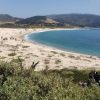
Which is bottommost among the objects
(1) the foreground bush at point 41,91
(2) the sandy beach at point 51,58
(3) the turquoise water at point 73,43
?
(3) the turquoise water at point 73,43

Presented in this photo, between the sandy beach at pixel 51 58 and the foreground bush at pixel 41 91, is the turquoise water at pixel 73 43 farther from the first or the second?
the foreground bush at pixel 41 91

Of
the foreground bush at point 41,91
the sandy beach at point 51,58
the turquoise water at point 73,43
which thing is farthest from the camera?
the turquoise water at point 73,43

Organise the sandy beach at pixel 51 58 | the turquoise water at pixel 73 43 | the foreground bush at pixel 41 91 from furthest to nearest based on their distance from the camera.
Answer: the turquoise water at pixel 73 43
the sandy beach at pixel 51 58
the foreground bush at pixel 41 91

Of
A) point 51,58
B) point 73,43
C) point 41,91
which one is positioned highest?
point 41,91

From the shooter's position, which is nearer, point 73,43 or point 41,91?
point 41,91

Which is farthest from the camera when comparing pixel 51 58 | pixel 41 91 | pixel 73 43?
pixel 73 43

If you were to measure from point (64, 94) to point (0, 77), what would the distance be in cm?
416

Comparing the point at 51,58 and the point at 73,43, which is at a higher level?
the point at 51,58

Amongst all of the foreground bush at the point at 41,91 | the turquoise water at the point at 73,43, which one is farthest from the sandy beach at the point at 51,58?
the foreground bush at the point at 41,91

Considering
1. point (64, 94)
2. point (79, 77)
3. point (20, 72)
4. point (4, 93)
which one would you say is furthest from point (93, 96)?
point (79, 77)

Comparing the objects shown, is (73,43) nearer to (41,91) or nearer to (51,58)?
(51,58)

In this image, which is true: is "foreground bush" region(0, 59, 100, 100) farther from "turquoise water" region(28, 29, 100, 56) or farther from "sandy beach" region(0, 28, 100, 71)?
"turquoise water" region(28, 29, 100, 56)

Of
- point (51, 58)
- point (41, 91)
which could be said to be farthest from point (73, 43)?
point (41, 91)

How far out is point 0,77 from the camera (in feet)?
53.2
